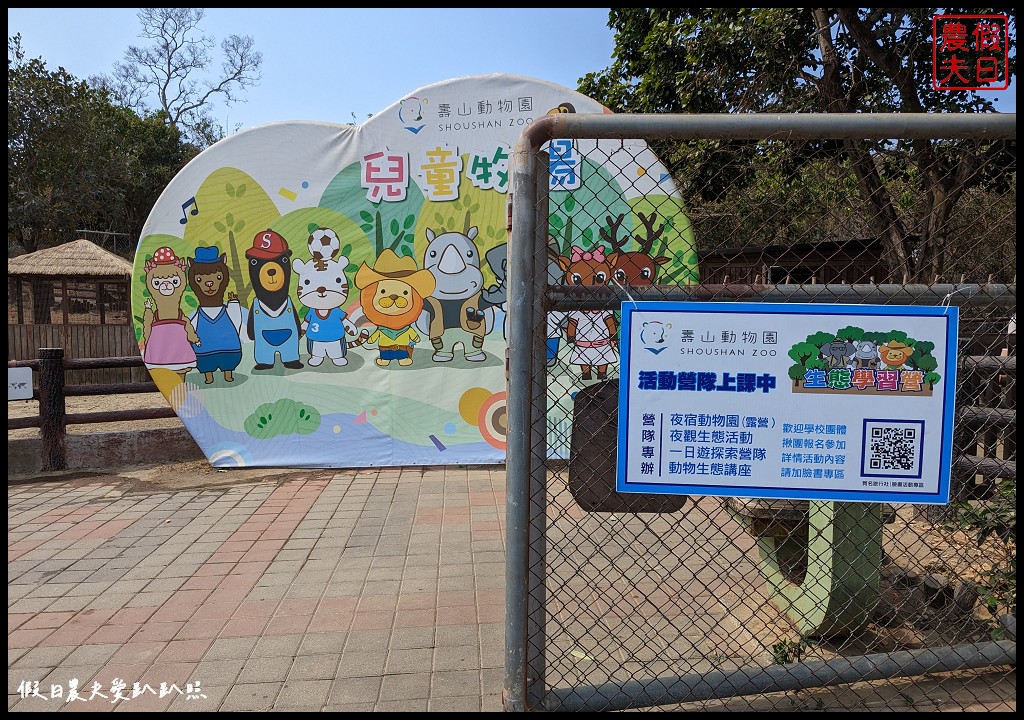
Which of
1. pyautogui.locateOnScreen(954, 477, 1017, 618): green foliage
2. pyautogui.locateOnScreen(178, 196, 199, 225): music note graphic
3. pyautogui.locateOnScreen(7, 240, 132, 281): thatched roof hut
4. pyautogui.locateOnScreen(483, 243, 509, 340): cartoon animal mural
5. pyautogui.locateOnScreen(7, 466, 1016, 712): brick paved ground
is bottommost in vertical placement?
pyautogui.locateOnScreen(7, 466, 1016, 712): brick paved ground

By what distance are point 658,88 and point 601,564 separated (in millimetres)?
5479

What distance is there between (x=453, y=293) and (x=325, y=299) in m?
1.22

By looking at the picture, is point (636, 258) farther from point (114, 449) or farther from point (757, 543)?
point (114, 449)

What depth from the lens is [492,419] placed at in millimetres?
7109

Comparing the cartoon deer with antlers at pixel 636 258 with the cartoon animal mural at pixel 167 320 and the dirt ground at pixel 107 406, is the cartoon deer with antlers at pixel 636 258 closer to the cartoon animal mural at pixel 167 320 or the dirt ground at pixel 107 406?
the cartoon animal mural at pixel 167 320

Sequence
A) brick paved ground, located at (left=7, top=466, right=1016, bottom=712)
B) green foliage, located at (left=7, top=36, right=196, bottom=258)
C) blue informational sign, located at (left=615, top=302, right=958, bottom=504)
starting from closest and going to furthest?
1. blue informational sign, located at (left=615, top=302, right=958, bottom=504)
2. brick paved ground, located at (left=7, top=466, right=1016, bottom=712)
3. green foliage, located at (left=7, top=36, right=196, bottom=258)

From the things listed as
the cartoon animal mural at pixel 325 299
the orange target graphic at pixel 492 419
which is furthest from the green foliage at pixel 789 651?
the cartoon animal mural at pixel 325 299

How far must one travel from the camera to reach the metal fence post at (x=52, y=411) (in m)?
6.84

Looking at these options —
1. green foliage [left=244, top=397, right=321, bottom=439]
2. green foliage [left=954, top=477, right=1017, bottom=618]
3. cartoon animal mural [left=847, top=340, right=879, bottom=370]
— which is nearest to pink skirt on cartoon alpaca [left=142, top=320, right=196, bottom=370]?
green foliage [left=244, top=397, right=321, bottom=439]

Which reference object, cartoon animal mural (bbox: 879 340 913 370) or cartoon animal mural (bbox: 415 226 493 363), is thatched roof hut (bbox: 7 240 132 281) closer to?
cartoon animal mural (bbox: 415 226 493 363)

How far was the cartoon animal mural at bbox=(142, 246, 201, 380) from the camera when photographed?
6.91 m

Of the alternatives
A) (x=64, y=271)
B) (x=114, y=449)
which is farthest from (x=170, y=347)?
(x=64, y=271)

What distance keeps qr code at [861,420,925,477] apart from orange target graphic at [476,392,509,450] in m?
4.78

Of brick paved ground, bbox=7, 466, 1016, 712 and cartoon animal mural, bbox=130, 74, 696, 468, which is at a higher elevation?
cartoon animal mural, bbox=130, 74, 696, 468
